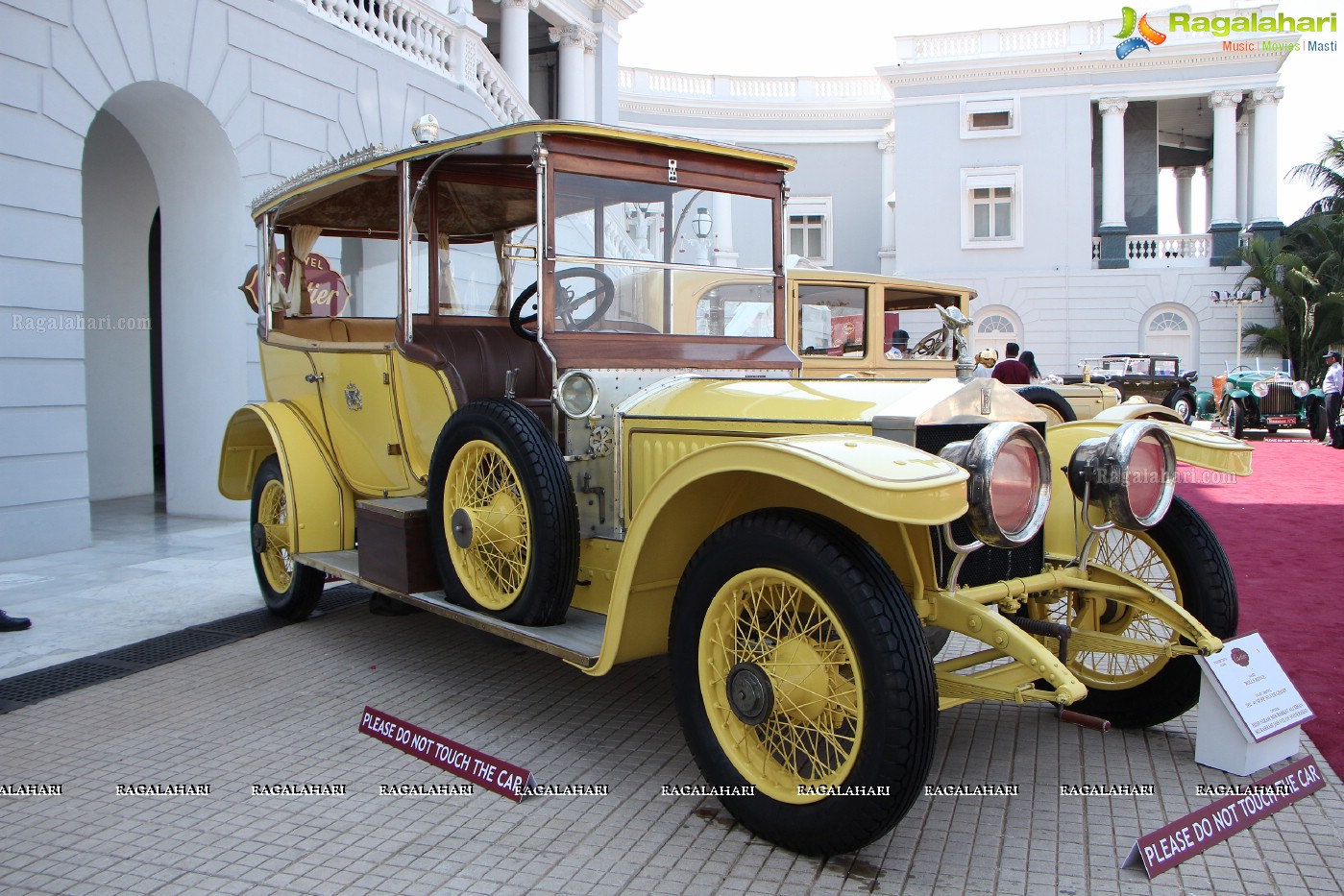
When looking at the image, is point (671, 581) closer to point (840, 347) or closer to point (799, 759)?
point (799, 759)

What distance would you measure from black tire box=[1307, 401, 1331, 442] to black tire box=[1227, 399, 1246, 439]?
41.4 inches

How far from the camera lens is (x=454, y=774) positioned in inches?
133

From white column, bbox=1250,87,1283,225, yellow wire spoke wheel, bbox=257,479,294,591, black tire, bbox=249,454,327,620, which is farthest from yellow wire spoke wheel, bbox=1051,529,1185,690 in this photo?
white column, bbox=1250,87,1283,225

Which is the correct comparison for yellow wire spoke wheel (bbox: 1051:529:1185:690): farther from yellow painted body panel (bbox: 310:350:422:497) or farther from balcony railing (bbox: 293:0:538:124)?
balcony railing (bbox: 293:0:538:124)

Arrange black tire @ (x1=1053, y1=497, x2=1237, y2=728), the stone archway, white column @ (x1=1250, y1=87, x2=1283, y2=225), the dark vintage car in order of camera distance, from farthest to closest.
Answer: white column @ (x1=1250, y1=87, x2=1283, y2=225)
the dark vintage car
the stone archway
black tire @ (x1=1053, y1=497, x2=1237, y2=728)

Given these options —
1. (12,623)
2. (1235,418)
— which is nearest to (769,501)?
(12,623)

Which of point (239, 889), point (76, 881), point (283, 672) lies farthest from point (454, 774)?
point (283, 672)

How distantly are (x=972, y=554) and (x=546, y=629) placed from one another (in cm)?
148

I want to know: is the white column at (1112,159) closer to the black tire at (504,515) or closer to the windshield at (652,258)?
the windshield at (652,258)

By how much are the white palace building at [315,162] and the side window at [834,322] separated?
480 centimetres

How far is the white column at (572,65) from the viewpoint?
1786cm

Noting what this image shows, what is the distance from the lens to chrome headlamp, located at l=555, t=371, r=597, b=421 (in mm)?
3713

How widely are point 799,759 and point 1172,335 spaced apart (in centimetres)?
2509

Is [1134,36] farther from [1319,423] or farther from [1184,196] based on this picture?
[1319,423]
